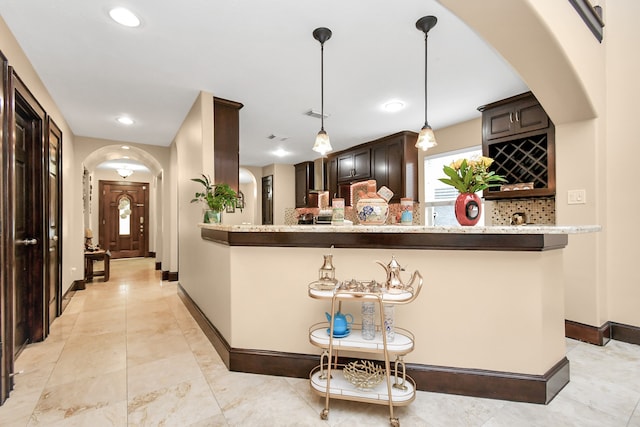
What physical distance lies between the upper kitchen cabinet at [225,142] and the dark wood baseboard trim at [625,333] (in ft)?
12.5

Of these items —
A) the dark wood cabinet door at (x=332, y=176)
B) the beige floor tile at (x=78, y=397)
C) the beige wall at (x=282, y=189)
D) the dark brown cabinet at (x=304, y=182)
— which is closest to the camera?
the beige floor tile at (x=78, y=397)

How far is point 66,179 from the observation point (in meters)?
4.01

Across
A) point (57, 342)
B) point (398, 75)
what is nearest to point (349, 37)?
point (398, 75)

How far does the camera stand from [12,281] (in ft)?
6.39

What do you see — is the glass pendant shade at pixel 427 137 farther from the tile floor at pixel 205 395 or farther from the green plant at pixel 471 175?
the tile floor at pixel 205 395

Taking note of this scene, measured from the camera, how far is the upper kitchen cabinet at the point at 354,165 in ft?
17.0

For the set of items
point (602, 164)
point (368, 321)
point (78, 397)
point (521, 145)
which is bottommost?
point (78, 397)

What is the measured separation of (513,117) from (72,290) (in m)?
6.18

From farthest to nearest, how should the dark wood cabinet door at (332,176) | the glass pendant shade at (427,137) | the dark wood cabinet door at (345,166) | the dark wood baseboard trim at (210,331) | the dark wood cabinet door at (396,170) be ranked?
the dark wood cabinet door at (332,176) < the dark wood cabinet door at (345,166) < the dark wood cabinet door at (396,170) < the glass pendant shade at (427,137) < the dark wood baseboard trim at (210,331)

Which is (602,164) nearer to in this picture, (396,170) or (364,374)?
(396,170)

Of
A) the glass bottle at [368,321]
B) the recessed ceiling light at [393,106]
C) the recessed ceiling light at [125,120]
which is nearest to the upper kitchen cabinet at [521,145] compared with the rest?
the recessed ceiling light at [393,106]

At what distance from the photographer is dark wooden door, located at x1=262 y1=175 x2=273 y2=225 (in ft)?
25.4

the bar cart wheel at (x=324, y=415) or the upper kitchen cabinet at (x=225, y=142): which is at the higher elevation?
the upper kitchen cabinet at (x=225, y=142)

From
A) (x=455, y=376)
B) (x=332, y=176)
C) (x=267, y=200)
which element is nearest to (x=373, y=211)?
(x=455, y=376)
